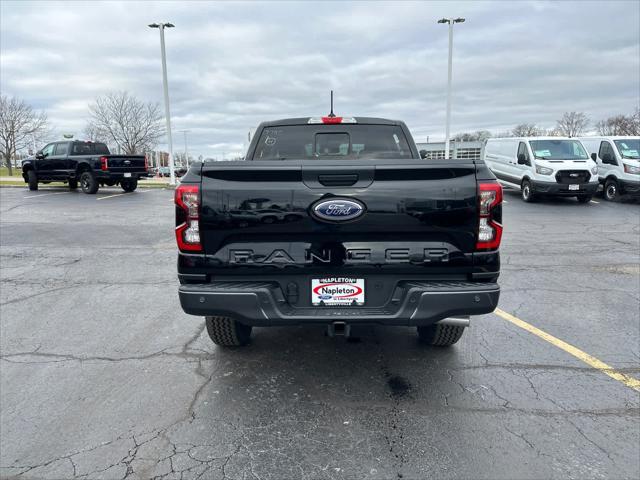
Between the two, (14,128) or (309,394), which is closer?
(309,394)

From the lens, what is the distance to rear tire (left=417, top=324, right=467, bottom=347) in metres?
3.77

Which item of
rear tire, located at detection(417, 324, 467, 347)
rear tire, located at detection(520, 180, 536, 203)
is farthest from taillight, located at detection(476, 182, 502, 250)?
rear tire, located at detection(520, 180, 536, 203)

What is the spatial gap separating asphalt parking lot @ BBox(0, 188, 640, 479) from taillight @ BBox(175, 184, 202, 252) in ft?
3.70

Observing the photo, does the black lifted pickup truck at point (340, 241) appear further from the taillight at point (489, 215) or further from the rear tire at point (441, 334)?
the rear tire at point (441, 334)

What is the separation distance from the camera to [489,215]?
287cm

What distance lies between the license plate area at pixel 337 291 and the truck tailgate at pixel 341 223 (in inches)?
3.8

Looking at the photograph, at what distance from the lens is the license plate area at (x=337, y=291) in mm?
2959

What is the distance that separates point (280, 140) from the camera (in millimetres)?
4645

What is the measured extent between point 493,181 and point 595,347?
221cm

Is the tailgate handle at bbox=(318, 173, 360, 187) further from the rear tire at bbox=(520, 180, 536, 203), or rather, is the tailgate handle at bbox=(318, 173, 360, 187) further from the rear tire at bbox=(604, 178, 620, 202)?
the rear tire at bbox=(604, 178, 620, 202)

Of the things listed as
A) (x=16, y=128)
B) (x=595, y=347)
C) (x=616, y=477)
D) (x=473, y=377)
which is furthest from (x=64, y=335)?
(x=16, y=128)

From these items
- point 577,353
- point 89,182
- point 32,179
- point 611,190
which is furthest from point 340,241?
point 32,179

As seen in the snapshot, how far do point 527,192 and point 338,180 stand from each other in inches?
572

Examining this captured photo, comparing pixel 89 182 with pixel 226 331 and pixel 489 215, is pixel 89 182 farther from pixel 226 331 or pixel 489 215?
pixel 489 215
